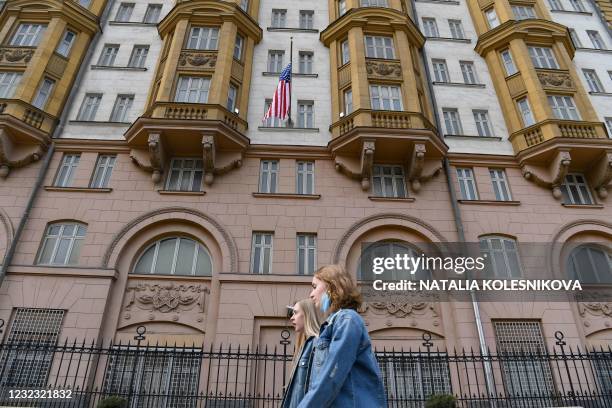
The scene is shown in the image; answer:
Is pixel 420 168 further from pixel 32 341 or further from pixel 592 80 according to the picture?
pixel 32 341

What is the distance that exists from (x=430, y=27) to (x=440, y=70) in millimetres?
3929

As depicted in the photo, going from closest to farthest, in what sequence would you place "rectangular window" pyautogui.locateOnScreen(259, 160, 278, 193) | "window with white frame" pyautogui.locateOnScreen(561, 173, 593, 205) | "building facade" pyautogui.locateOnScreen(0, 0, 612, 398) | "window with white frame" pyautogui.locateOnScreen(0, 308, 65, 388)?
"window with white frame" pyautogui.locateOnScreen(0, 308, 65, 388)
"building facade" pyautogui.locateOnScreen(0, 0, 612, 398)
"rectangular window" pyautogui.locateOnScreen(259, 160, 278, 193)
"window with white frame" pyautogui.locateOnScreen(561, 173, 593, 205)

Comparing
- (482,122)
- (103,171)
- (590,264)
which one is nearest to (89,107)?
(103,171)

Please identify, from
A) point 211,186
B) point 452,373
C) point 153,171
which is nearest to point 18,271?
point 153,171

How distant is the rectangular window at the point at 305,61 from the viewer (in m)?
21.0

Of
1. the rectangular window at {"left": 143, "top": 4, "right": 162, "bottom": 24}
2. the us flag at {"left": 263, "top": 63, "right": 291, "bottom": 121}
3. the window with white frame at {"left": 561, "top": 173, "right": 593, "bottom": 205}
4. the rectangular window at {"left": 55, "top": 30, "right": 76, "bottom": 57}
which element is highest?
the rectangular window at {"left": 143, "top": 4, "right": 162, "bottom": 24}

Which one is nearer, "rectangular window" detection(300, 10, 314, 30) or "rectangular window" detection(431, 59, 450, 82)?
"rectangular window" detection(431, 59, 450, 82)

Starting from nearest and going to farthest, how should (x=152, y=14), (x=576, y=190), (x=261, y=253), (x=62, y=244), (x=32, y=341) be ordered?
1. (x=32, y=341)
2. (x=62, y=244)
3. (x=261, y=253)
4. (x=576, y=190)
5. (x=152, y=14)

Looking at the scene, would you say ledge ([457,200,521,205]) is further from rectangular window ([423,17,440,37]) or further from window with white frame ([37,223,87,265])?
window with white frame ([37,223,87,265])

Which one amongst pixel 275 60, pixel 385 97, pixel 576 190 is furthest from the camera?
pixel 275 60

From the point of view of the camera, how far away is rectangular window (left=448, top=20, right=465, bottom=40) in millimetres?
23484

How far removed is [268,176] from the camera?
17.4 m

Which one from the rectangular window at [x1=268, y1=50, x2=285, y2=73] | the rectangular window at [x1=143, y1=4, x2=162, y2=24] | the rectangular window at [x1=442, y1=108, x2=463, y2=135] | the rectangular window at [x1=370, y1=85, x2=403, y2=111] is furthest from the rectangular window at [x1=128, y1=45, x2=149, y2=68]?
the rectangular window at [x1=442, y1=108, x2=463, y2=135]

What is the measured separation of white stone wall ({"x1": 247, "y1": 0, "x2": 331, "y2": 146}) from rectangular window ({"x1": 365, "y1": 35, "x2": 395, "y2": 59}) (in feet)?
7.57
